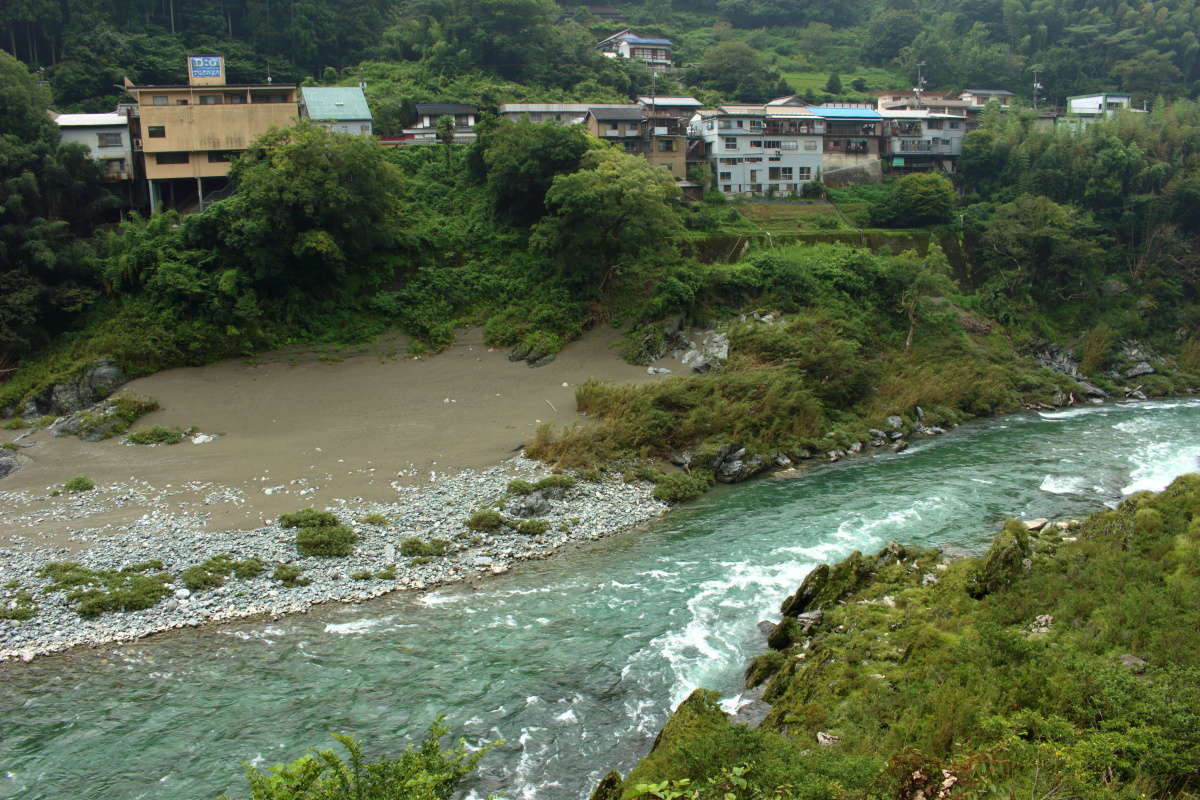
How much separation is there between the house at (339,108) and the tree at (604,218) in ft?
42.7

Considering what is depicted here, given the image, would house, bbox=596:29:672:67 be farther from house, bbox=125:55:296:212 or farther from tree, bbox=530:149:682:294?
house, bbox=125:55:296:212

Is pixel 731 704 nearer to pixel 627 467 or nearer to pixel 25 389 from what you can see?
pixel 627 467

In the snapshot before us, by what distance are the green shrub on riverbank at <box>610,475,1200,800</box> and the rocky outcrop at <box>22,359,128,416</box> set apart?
25.5 m

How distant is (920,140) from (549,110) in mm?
24479

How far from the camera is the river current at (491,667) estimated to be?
13109 mm

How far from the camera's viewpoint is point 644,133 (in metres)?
47.8

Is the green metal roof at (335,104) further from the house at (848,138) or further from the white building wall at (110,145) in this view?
the house at (848,138)

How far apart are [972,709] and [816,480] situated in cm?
1588

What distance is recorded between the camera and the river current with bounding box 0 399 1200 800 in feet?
43.0

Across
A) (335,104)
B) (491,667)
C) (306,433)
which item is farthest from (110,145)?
(491,667)

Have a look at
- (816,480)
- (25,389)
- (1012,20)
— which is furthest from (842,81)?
(25,389)

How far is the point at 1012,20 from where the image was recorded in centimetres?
8344

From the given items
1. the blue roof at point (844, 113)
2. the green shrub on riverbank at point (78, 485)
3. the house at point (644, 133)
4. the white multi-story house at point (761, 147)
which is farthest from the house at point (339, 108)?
the blue roof at point (844, 113)

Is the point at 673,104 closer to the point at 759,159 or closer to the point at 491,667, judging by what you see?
the point at 759,159
